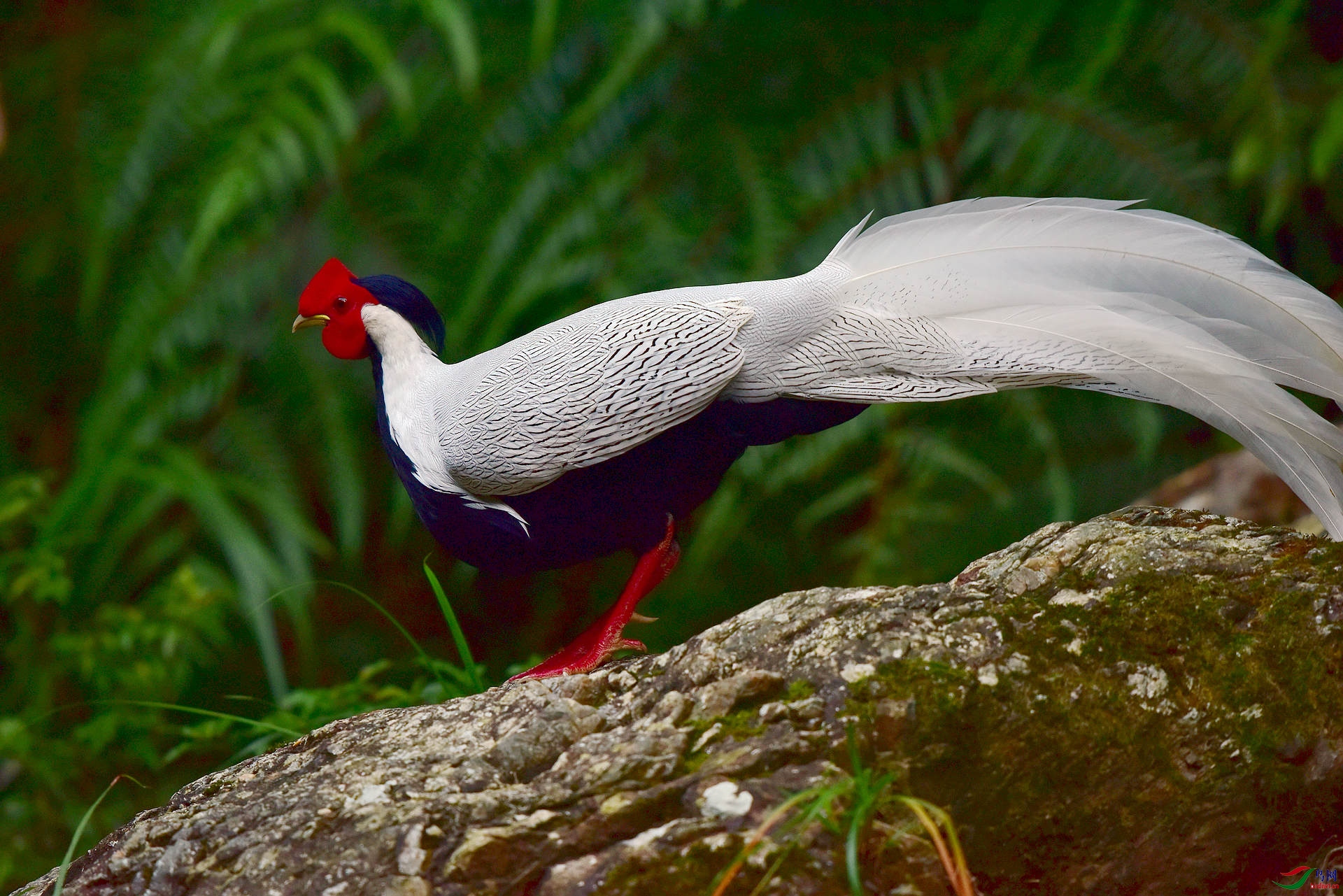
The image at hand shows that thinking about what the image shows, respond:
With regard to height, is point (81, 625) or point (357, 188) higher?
point (357, 188)

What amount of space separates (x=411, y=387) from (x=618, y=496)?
0.40 m

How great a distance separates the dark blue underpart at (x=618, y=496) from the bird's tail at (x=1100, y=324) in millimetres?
87

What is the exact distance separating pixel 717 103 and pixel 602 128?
0.37 m

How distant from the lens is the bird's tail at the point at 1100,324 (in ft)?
4.95

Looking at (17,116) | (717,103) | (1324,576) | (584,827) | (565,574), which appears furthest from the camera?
(17,116)

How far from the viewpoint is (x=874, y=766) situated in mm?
1251

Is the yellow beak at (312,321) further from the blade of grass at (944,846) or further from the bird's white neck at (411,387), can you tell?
the blade of grass at (944,846)

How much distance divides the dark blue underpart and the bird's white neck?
0.9 inches

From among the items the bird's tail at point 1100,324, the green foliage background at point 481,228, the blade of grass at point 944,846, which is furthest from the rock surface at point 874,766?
the green foliage background at point 481,228

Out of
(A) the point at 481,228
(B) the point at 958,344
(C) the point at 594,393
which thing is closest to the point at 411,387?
(C) the point at 594,393

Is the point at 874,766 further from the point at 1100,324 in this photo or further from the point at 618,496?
the point at 1100,324

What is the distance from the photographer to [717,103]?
349 cm

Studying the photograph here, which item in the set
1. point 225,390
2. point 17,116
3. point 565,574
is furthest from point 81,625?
point 17,116

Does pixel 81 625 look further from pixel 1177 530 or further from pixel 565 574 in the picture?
pixel 1177 530
